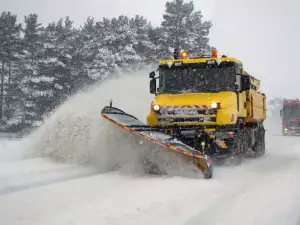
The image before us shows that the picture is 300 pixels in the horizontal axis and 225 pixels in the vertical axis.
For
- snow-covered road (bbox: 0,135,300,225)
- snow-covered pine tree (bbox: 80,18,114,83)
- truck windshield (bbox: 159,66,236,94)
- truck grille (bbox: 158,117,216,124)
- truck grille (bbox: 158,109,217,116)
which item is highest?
snow-covered pine tree (bbox: 80,18,114,83)

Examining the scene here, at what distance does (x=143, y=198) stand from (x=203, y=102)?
13.8ft

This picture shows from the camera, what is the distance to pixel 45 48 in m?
34.3

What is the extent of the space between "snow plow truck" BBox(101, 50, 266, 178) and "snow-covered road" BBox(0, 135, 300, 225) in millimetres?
1123

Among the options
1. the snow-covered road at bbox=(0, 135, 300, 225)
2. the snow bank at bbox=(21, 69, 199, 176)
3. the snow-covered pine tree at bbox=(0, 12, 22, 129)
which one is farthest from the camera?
the snow-covered pine tree at bbox=(0, 12, 22, 129)

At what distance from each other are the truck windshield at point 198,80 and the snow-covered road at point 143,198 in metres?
2.39

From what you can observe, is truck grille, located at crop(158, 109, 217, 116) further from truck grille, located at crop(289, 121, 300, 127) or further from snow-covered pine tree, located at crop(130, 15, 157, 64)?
snow-covered pine tree, located at crop(130, 15, 157, 64)

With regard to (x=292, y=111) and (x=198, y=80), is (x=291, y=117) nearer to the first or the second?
(x=292, y=111)

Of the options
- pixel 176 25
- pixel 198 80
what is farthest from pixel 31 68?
pixel 198 80

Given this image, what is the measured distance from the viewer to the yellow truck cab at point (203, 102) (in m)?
9.93

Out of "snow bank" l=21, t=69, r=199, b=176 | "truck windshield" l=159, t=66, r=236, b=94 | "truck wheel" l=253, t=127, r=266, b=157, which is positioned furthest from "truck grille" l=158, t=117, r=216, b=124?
"truck wheel" l=253, t=127, r=266, b=157

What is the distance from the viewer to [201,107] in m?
9.94

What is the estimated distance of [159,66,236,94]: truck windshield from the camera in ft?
34.6

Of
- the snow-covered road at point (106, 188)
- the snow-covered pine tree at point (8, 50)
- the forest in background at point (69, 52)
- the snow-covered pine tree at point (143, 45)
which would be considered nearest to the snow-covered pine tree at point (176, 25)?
the forest in background at point (69, 52)

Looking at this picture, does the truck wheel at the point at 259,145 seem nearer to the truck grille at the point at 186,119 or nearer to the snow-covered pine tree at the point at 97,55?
the truck grille at the point at 186,119
